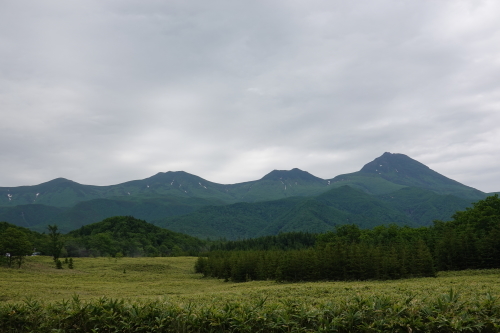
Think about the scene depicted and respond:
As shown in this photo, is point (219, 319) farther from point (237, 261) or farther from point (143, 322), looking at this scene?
point (237, 261)

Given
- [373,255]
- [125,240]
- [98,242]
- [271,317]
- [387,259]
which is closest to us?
[271,317]

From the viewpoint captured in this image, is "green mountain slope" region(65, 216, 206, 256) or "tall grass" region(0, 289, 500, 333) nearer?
"tall grass" region(0, 289, 500, 333)

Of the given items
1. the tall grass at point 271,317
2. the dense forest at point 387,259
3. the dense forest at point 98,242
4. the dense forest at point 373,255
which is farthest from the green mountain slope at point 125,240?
the tall grass at point 271,317

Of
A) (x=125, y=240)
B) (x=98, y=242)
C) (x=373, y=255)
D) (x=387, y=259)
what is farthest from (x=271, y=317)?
(x=125, y=240)

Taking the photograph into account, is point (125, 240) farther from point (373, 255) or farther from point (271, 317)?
point (271, 317)

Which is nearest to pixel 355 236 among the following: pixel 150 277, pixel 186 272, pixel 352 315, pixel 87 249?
pixel 186 272

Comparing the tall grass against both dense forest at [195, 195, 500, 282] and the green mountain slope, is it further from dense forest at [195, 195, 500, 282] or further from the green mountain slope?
the green mountain slope

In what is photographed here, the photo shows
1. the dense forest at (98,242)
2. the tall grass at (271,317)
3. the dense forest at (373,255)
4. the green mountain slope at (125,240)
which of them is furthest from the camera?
the green mountain slope at (125,240)

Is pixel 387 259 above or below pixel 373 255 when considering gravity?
below

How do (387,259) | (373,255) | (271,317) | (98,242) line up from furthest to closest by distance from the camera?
(98,242) → (373,255) → (387,259) → (271,317)

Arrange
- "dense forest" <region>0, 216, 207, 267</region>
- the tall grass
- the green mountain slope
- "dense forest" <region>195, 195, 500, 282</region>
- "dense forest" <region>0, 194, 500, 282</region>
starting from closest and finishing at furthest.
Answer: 1. the tall grass
2. "dense forest" <region>195, 195, 500, 282</region>
3. "dense forest" <region>0, 194, 500, 282</region>
4. "dense forest" <region>0, 216, 207, 267</region>
5. the green mountain slope

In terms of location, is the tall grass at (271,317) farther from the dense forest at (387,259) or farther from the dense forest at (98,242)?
the dense forest at (98,242)

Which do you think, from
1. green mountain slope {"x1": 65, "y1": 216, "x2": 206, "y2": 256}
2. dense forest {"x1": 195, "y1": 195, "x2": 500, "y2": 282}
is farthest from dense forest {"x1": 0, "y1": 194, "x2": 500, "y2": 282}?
green mountain slope {"x1": 65, "y1": 216, "x2": 206, "y2": 256}

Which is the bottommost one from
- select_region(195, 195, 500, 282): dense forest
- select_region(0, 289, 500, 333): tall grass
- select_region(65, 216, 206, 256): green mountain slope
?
select_region(65, 216, 206, 256): green mountain slope
